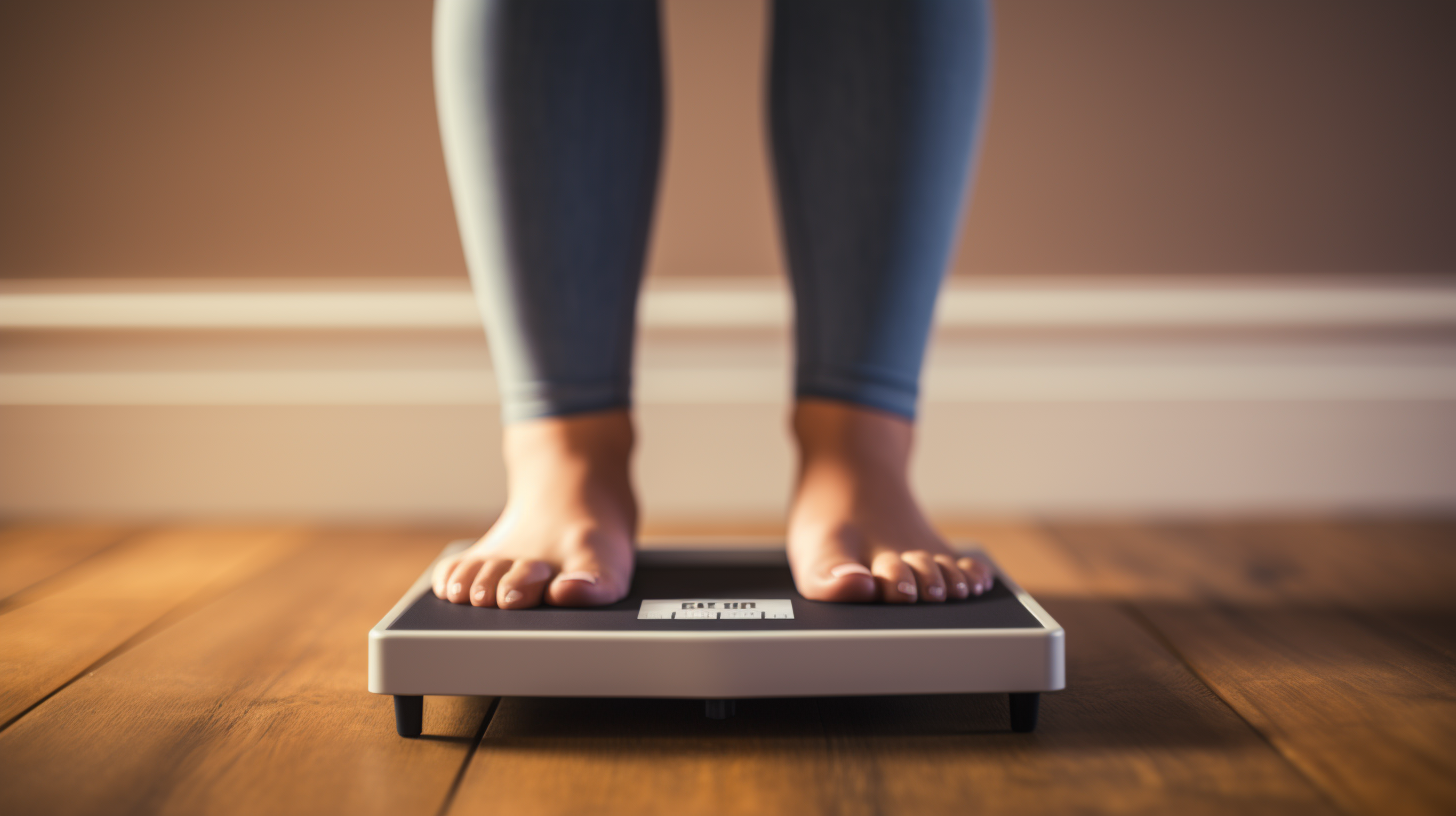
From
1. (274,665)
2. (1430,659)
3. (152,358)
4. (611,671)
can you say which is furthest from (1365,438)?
(152,358)

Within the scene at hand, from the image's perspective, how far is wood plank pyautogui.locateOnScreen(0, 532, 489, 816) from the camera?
1.66ft

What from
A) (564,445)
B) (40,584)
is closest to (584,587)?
(564,445)

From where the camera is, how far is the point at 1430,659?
0.72 metres

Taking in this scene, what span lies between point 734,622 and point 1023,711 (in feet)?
0.59

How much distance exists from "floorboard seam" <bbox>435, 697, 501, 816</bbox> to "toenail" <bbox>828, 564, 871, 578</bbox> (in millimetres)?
237

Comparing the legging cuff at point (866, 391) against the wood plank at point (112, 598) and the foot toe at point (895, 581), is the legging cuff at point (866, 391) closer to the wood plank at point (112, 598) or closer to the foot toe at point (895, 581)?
the foot toe at point (895, 581)

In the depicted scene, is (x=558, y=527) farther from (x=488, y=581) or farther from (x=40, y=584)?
(x=40, y=584)

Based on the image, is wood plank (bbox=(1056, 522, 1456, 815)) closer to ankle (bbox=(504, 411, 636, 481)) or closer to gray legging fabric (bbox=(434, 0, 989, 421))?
gray legging fabric (bbox=(434, 0, 989, 421))

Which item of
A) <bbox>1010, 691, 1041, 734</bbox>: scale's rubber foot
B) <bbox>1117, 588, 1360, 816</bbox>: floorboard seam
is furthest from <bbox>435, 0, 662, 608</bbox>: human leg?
<bbox>1117, 588, 1360, 816</bbox>: floorboard seam

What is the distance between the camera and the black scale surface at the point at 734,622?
59cm

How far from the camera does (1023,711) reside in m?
0.58

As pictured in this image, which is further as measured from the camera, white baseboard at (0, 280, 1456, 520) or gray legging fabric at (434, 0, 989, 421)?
white baseboard at (0, 280, 1456, 520)

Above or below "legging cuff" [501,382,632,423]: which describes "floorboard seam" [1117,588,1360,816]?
below

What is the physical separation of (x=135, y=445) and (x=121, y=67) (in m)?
0.52
